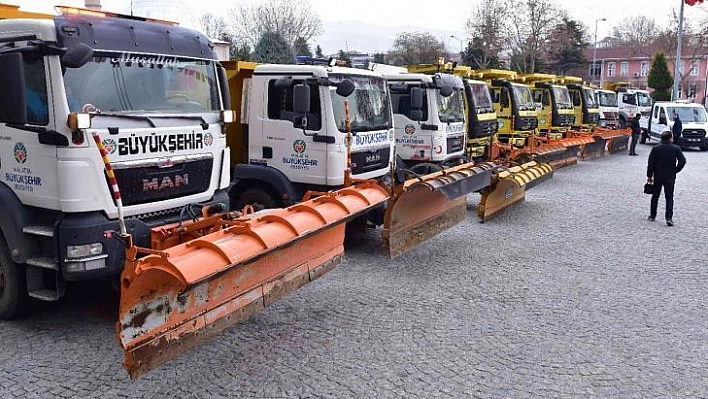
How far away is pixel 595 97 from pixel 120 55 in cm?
2311

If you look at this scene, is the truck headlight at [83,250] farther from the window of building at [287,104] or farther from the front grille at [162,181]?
the window of building at [287,104]

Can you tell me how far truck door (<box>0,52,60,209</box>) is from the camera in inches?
195

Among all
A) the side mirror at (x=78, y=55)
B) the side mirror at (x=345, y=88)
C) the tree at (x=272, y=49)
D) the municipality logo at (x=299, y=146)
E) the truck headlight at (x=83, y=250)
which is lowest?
the truck headlight at (x=83, y=250)

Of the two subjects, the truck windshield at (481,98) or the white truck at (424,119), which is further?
the truck windshield at (481,98)

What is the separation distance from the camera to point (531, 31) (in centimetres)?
4416

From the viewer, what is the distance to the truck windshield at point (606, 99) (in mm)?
27209

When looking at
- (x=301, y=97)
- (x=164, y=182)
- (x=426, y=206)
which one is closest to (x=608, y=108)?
(x=426, y=206)

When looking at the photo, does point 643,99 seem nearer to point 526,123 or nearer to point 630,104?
point 630,104

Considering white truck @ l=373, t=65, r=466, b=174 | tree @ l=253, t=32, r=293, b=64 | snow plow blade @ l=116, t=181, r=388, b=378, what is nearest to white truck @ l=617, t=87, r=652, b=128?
tree @ l=253, t=32, r=293, b=64

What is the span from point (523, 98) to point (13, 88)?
15.0 metres

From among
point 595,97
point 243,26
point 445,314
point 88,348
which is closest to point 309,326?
point 445,314

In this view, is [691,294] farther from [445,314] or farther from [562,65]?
[562,65]

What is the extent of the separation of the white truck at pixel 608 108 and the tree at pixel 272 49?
1767cm

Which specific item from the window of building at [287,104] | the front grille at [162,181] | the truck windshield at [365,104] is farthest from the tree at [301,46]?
the front grille at [162,181]
